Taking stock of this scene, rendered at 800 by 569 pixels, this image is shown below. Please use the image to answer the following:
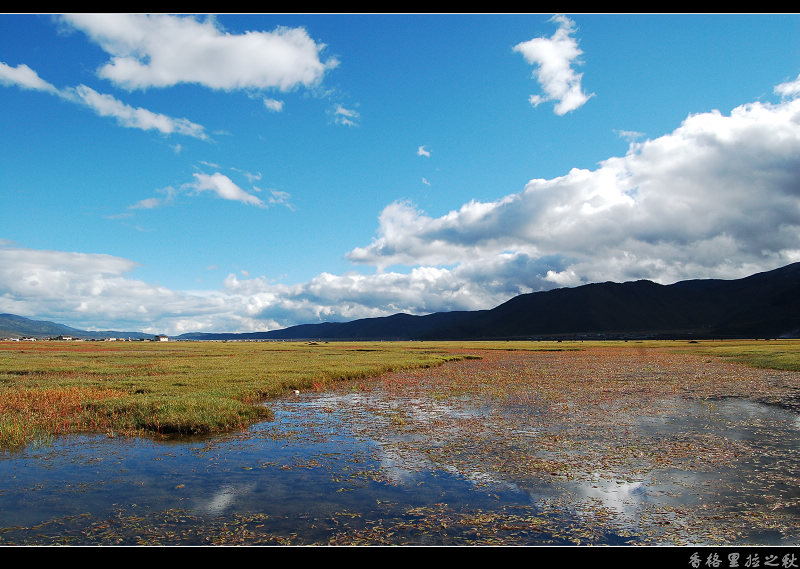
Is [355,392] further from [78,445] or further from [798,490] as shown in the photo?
[798,490]

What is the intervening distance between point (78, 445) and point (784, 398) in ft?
136

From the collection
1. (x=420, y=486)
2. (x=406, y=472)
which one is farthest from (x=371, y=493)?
(x=406, y=472)

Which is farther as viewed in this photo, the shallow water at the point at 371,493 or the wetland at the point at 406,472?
the wetland at the point at 406,472

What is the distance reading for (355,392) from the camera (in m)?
36.9

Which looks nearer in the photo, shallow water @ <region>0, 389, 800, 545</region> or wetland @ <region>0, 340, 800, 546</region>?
shallow water @ <region>0, 389, 800, 545</region>

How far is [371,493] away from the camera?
13531 mm

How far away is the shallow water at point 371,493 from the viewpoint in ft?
35.3

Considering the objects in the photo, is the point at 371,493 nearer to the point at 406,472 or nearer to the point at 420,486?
the point at 420,486

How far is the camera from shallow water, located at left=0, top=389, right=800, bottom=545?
1075cm

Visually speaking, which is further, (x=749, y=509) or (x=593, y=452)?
(x=593, y=452)

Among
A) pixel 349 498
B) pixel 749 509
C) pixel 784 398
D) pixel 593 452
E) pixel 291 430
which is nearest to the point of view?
pixel 749 509
